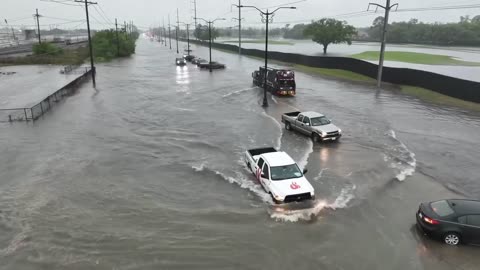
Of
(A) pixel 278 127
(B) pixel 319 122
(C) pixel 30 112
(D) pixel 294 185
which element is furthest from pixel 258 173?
(C) pixel 30 112

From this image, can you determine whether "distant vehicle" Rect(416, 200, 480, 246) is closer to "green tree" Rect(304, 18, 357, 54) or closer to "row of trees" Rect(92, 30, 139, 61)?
"row of trees" Rect(92, 30, 139, 61)

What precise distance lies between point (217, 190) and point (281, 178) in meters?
3.03

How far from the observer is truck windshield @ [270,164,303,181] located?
15840 mm

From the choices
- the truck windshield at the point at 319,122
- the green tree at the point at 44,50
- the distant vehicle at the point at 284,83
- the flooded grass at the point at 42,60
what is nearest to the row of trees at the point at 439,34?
the distant vehicle at the point at 284,83

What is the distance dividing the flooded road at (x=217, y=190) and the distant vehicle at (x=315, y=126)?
65 cm

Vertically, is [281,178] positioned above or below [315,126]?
below

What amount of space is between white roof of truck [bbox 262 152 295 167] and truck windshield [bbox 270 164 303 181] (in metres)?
0.19

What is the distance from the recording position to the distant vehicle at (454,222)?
11873mm

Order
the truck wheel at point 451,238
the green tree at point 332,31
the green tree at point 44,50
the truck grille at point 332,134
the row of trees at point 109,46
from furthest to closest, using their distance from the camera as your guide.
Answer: the green tree at point 332,31 → the row of trees at point 109,46 → the green tree at point 44,50 → the truck grille at point 332,134 → the truck wheel at point 451,238

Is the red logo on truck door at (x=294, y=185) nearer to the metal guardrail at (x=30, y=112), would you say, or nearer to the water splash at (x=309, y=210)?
the water splash at (x=309, y=210)

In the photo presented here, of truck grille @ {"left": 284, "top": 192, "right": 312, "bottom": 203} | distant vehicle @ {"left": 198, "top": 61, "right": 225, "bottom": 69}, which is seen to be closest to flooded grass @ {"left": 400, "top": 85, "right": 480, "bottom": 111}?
truck grille @ {"left": 284, "top": 192, "right": 312, "bottom": 203}

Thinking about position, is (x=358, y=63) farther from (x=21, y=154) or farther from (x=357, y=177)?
(x=21, y=154)

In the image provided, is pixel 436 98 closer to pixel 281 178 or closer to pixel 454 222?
pixel 281 178

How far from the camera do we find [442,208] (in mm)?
12703
